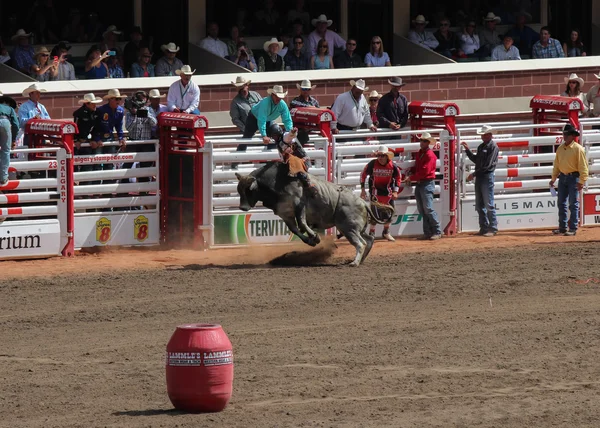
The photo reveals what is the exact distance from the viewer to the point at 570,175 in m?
19.0

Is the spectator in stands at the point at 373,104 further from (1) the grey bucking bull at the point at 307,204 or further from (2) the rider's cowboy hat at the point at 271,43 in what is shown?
(1) the grey bucking bull at the point at 307,204

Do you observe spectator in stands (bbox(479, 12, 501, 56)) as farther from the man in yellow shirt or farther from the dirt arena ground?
the dirt arena ground

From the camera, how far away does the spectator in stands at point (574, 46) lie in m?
27.1

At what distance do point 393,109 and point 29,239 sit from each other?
6.26 meters

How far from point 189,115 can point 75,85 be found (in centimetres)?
378

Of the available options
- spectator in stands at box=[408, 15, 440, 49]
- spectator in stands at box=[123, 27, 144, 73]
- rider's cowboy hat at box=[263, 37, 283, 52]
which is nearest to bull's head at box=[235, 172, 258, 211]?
spectator in stands at box=[123, 27, 144, 73]

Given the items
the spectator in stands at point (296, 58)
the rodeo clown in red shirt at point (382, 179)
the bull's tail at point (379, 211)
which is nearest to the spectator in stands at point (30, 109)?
the rodeo clown in red shirt at point (382, 179)

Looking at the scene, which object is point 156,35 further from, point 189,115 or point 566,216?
point 566,216

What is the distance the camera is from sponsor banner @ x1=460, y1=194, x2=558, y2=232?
1956cm

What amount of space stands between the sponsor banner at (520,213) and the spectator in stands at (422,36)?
6.88m

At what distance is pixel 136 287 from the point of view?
14789 millimetres

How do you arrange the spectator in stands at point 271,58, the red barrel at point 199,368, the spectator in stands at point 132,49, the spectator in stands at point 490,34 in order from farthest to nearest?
1. the spectator in stands at point 490,34
2. the spectator in stands at point 271,58
3. the spectator in stands at point 132,49
4. the red barrel at point 199,368

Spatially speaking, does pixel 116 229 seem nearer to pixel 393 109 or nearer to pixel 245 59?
pixel 393 109

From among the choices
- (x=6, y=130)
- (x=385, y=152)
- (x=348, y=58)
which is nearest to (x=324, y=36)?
(x=348, y=58)
